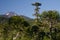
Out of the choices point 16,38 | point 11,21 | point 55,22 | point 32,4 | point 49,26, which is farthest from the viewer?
point 32,4

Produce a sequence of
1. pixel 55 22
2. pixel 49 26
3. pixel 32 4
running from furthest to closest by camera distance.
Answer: pixel 32 4 < pixel 55 22 < pixel 49 26

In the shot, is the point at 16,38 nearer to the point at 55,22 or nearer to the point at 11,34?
the point at 11,34

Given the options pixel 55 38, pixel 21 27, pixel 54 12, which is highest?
pixel 54 12

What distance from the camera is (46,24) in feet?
136

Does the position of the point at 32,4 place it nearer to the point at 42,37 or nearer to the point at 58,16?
the point at 58,16

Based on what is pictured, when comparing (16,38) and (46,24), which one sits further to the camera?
(46,24)

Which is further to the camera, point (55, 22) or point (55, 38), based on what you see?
point (55, 22)

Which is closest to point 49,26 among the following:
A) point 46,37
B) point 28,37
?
point 46,37

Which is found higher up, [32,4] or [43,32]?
[32,4]

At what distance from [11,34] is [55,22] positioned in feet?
40.0

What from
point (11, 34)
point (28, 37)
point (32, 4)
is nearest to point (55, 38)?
point (28, 37)

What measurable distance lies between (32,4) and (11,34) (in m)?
24.0

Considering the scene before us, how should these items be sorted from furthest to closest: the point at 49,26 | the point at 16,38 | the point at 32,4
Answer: the point at 32,4
the point at 49,26
the point at 16,38

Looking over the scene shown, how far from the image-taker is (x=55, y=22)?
42031mm
